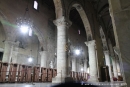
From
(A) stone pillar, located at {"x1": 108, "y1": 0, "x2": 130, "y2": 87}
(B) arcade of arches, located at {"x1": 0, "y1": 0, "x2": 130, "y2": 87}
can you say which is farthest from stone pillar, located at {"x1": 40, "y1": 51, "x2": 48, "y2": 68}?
(A) stone pillar, located at {"x1": 108, "y1": 0, "x2": 130, "y2": 87}

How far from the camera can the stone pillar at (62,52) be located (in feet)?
20.0

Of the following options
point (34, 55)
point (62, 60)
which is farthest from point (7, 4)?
point (34, 55)

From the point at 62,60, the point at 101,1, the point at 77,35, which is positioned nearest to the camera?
the point at 62,60

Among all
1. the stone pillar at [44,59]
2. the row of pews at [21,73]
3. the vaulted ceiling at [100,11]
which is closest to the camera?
the row of pews at [21,73]

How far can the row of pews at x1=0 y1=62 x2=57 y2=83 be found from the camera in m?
6.86

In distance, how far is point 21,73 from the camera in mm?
7578

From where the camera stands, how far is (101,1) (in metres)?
13.3

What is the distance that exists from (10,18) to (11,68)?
5.00m

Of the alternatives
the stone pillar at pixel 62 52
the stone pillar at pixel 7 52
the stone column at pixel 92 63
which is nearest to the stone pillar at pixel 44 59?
the stone pillar at pixel 7 52

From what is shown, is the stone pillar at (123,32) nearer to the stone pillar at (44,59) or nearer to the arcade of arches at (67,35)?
the arcade of arches at (67,35)

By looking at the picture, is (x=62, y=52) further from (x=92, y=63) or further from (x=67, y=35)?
(x=92, y=63)

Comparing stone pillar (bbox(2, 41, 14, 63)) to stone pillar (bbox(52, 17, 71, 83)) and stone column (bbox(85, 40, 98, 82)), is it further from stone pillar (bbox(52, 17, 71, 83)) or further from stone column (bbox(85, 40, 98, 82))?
stone column (bbox(85, 40, 98, 82))

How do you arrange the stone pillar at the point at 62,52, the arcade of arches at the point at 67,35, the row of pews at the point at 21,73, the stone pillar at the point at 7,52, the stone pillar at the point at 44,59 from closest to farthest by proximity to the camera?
the arcade of arches at the point at 67,35, the stone pillar at the point at 62,52, the row of pews at the point at 21,73, the stone pillar at the point at 7,52, the stone pillar at the point at 44,59

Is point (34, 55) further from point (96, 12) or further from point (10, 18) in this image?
point (96, 12)
